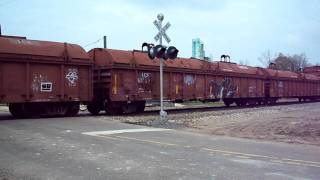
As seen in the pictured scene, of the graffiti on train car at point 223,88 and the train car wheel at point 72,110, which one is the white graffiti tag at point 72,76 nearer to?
the train car wheel at point 72,110

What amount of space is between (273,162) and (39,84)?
14.6 m

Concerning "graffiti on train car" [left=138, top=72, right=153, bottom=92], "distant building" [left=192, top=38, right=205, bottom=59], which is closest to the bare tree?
"distant building" [left=192, top=38, right=205, bottom=59]

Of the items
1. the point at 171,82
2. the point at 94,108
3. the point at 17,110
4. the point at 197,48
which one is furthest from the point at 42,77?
the point at 197,48

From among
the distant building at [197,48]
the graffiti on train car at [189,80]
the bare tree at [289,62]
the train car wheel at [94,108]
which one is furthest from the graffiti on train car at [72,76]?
the bare tree at [289,62]

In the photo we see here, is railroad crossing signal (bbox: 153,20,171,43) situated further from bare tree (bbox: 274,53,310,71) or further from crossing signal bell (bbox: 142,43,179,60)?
bare tree (bbox: 274,53,310,71)

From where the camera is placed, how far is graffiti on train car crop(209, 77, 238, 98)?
31906 millimetres

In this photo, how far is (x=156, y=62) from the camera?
27.0 meters

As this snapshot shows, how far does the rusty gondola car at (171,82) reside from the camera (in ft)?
80.5

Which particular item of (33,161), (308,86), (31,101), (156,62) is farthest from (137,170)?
(308,86)

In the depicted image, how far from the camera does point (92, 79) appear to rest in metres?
23.7

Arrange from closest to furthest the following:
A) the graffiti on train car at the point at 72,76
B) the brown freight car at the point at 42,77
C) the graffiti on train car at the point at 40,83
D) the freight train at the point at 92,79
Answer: the brown freight car at the point at 42,77 → the freight train at the point at 92,79 → the graffiti on train car at the point at 40,83 → the graffiti on train car at the point at 72,76

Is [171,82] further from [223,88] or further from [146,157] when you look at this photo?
[146,157]

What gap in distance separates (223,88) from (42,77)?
50.3 ft

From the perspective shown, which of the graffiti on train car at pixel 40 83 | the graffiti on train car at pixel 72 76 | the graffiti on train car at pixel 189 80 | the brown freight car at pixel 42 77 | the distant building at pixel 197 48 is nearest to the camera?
the brown freight car at pixel 42 77
